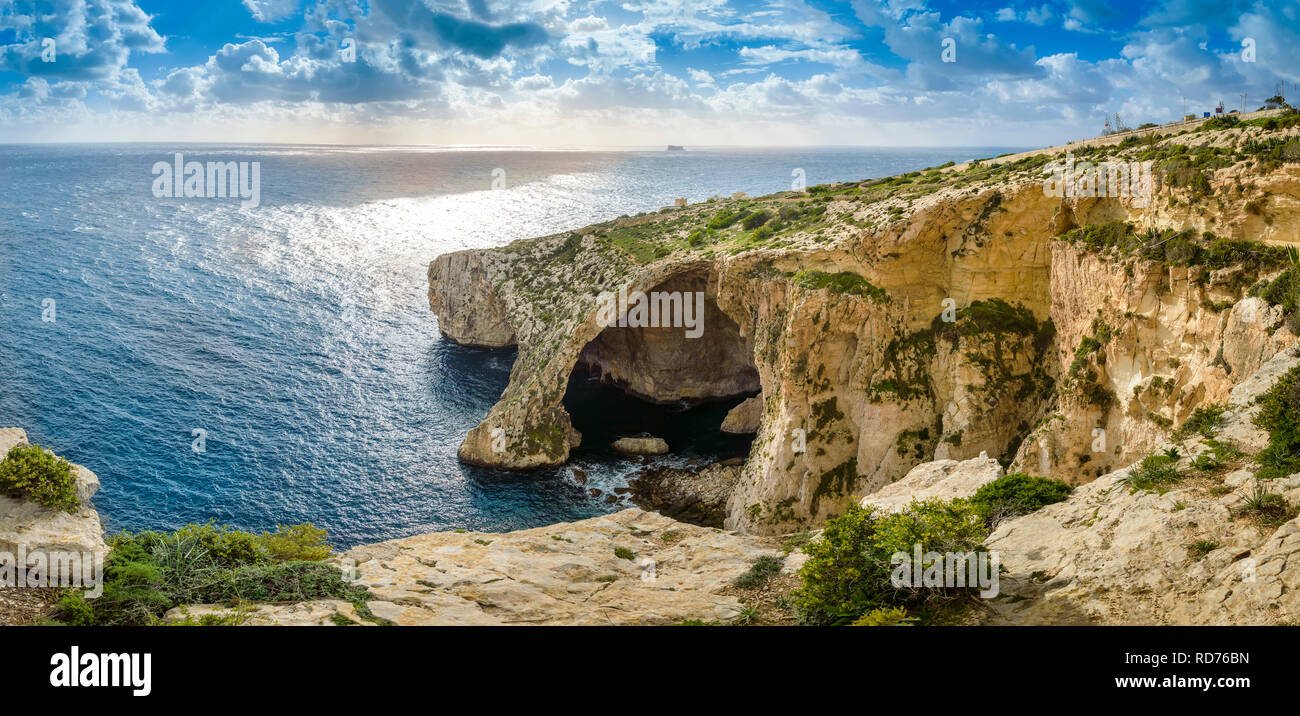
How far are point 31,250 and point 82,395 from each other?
7912cm

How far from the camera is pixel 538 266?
8981cm

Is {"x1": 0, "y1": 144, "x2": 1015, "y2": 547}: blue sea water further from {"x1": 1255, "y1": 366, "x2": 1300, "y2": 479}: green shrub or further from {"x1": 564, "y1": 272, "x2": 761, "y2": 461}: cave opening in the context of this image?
{"x1": 1255, "y1": 366, "x2": 1300, "y2": 479}: green shrub

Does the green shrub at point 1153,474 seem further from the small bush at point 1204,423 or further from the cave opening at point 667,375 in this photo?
the cave opening at point 667,375

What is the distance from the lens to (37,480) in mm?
24422

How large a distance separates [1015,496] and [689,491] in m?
36.4

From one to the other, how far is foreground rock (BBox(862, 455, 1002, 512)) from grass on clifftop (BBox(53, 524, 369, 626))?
19666 mm

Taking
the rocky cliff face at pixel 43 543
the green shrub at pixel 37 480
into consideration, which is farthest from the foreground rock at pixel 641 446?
the green shrub at pixel 37 480

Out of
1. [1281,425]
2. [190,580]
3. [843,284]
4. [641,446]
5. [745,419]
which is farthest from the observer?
[745,419]

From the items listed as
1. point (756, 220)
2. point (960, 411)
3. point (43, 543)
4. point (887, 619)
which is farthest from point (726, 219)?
point (887, 619)

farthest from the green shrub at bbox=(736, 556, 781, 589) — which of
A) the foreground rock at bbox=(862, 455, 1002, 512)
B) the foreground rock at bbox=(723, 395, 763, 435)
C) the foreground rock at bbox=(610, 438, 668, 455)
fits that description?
the foreground rock at bbox=(723, 395, 763, 435)

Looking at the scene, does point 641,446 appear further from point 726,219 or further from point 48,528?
point 48,528

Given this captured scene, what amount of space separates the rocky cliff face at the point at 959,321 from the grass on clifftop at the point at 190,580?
33.1m

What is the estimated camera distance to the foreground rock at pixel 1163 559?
13.5 metres

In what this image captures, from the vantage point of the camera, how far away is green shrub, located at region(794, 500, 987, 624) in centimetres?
1716
